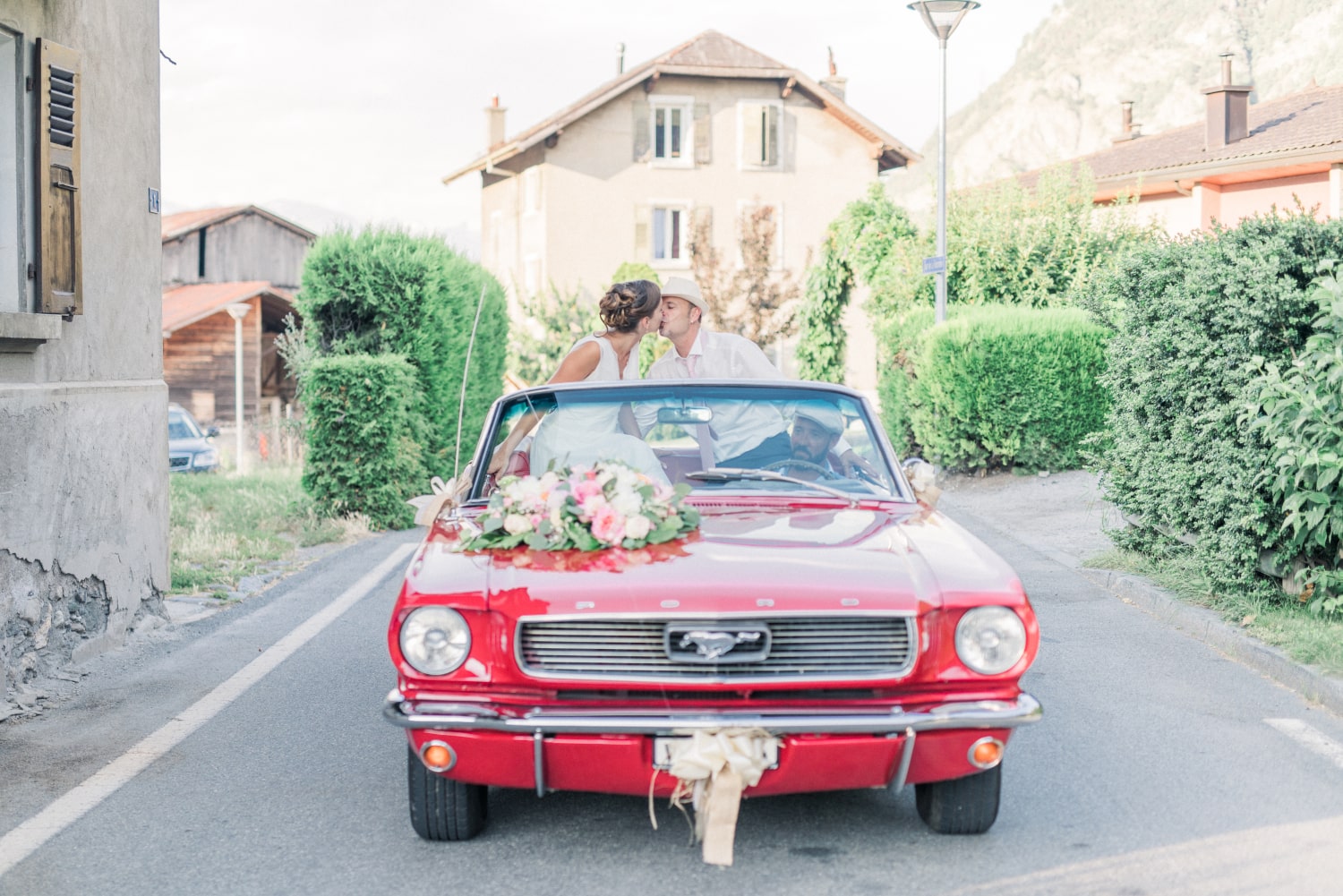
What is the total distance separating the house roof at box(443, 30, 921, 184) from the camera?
41.9 meters

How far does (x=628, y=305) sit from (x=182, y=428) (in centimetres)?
2201

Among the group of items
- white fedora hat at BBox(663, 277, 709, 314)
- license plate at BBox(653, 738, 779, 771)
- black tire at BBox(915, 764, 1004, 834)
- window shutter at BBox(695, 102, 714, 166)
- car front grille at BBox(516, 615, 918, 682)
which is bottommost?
black tire at BBox(915, 764, 1004, 834)

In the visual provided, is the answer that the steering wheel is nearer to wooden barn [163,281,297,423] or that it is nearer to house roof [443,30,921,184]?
house roof [443,30,921,184]

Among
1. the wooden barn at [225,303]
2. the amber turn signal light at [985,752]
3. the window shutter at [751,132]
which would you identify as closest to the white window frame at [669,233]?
the window shutter at [751,132]

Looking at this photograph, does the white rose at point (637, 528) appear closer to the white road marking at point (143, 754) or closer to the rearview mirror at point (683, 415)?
the rearview mirror at point (683, 415)

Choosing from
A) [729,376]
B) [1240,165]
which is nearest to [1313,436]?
[729,376]

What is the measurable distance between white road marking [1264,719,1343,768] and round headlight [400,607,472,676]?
3432 mm

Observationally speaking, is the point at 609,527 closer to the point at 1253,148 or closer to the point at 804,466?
the point at 804,466

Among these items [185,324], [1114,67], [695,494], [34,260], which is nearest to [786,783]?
[695,494]

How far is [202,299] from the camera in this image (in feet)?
148

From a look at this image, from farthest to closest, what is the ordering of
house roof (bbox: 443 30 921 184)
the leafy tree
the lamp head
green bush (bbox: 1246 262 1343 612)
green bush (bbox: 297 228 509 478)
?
house roof (bbox: 443 30 921 184) → the leafy tree → the lamp head → green bush (bbox: 297 228 509 478) → green bush (bbox: 1246 262 1343 612)

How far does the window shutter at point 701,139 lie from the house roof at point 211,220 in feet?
54.9

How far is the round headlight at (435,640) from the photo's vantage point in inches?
169

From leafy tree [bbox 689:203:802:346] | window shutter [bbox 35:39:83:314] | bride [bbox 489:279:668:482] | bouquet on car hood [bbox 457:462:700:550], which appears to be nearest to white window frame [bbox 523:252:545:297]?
leafy tree [bbox 689:203:802:346]
